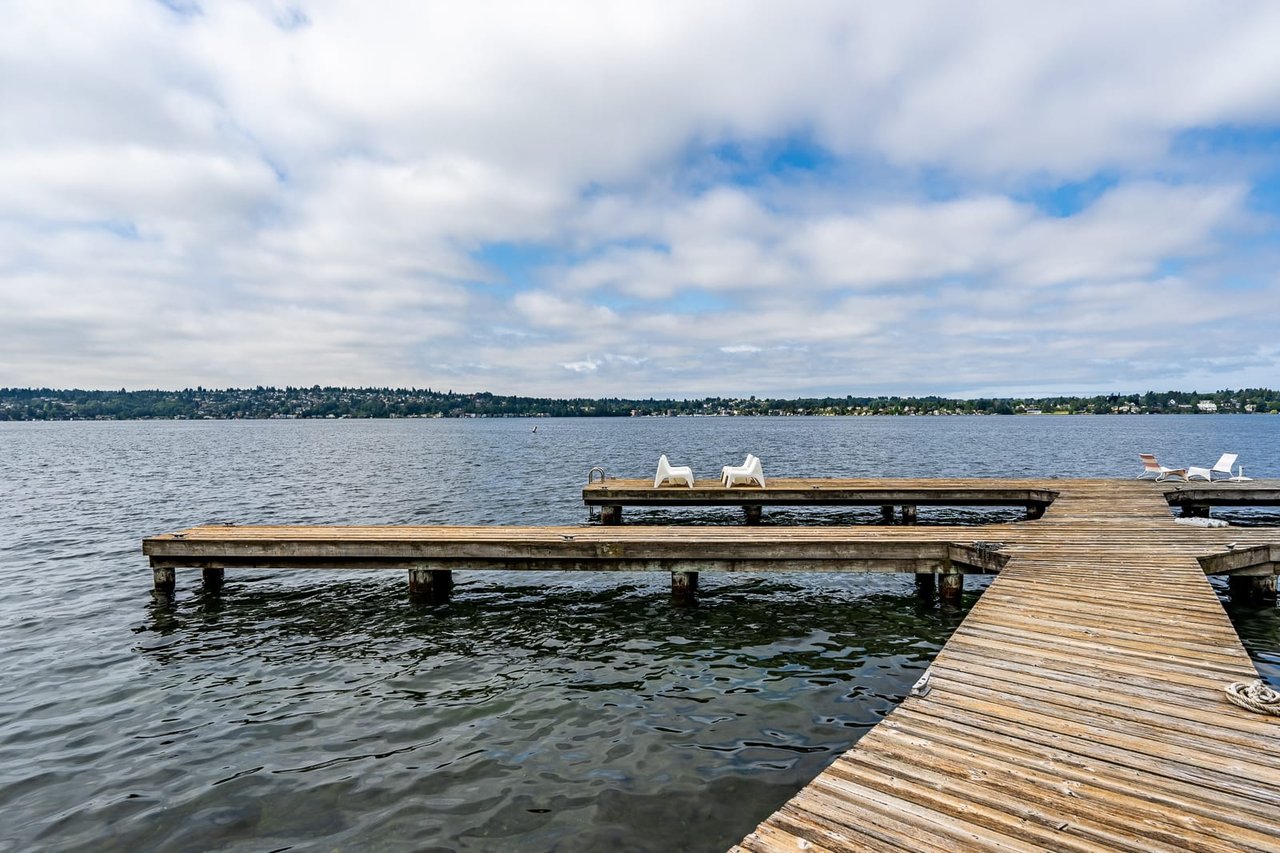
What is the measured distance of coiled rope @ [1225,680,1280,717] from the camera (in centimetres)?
464

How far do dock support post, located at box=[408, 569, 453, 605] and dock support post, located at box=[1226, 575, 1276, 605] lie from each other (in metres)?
13.6

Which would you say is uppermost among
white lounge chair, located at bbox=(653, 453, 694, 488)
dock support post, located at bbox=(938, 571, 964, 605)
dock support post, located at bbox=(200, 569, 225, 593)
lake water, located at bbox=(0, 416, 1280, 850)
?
white lounge chair, located at bbox=(653, 453, 694, 488)

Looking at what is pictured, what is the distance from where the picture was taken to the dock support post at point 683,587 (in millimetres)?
11383

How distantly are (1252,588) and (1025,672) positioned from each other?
855 cm

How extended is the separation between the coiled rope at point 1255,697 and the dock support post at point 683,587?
737 centimetres

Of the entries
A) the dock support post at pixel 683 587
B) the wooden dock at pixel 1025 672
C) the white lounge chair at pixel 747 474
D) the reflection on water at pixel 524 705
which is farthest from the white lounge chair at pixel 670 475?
the dock support post at pixel 683 587

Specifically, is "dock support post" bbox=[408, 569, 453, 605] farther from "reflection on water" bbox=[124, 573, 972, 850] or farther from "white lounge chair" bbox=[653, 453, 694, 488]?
"white lounge chair" bbox=[653, 453, 694, 488]

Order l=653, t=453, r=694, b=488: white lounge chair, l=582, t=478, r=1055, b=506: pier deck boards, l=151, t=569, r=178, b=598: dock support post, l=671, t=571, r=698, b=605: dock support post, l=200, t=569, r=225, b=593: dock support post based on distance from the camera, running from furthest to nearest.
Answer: l=653, t=453, r=694, b=488: white lounge chair, l=582, t=478, r=1055, b=506: pier deck boards, l=200, t=569, r=225, b=593: dock support post, l=151, t=569, r=178, b=598: dock support post, l=671, t=571, r=698, b=605: dock support post

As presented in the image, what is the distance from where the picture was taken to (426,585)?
11656 millimetres

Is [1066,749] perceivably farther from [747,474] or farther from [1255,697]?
[747,474]

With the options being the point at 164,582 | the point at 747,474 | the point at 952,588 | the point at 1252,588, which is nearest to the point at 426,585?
the point at 164,582

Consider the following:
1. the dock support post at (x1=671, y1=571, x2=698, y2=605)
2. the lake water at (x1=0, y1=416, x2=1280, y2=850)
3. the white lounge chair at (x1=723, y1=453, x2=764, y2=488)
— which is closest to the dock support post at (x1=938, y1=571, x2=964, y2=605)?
the lake water at (x1=0, y1=416, x2=1280, y2=850)

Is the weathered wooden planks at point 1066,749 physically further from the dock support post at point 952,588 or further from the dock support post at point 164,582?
the dock support post at point 164,582

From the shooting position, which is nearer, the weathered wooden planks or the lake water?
the weathered wooden planks
